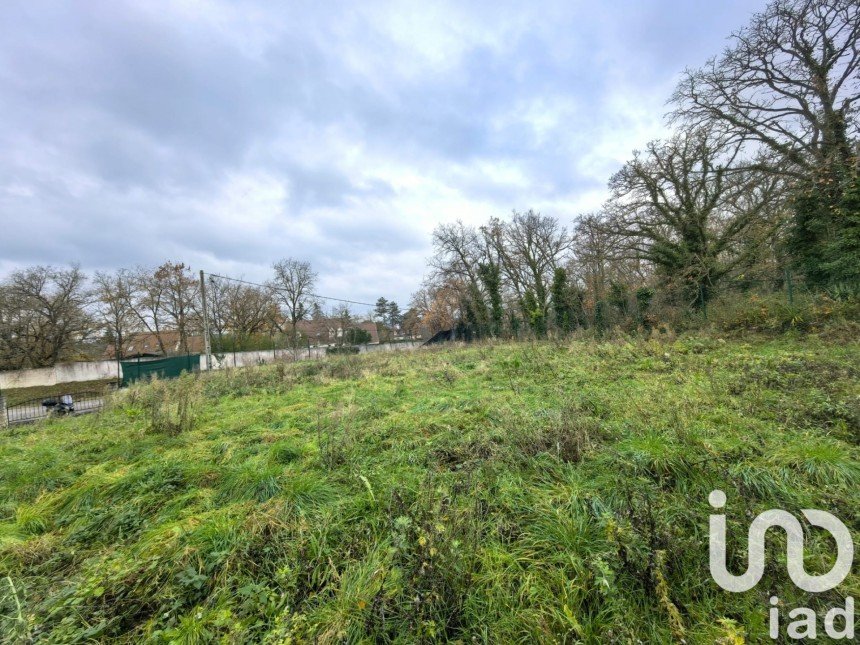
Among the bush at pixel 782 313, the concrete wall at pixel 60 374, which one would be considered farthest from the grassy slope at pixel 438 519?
the concrete wall at pixel 60 374

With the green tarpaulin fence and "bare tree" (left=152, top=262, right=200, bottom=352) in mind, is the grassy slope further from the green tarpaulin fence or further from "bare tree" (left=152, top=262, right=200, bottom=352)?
"bare tree" (left=152, top=262, right=200, bottom=352)

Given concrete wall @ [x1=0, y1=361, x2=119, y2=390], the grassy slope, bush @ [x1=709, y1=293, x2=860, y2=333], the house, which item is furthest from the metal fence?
the house

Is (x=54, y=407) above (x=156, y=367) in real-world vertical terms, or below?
below

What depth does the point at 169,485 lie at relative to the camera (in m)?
3.55

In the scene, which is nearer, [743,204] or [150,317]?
[743,204]

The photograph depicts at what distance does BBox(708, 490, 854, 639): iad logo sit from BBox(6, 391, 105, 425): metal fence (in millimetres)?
12368

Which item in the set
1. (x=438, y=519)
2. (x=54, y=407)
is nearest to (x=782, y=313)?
(x=438, y=519)

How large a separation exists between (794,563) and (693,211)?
62.2 feet

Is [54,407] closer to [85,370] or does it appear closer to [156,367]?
[156,367]

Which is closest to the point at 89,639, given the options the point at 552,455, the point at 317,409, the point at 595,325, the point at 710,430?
the point at 552,455

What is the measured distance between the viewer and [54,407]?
10.5 m

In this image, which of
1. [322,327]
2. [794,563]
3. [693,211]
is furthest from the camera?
[322,327]

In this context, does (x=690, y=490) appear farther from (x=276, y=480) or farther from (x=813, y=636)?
(x=276, y=480)

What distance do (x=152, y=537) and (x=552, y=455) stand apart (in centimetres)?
352
